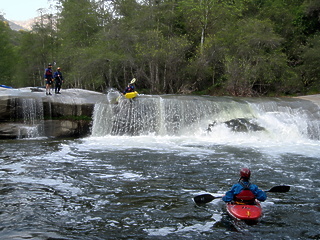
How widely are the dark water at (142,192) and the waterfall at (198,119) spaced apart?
279 cm

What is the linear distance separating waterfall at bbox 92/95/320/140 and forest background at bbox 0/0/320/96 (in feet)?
21.3

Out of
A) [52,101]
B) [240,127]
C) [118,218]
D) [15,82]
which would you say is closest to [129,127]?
[52,101]

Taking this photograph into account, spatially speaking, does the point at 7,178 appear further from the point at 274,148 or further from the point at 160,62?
the point at 160,62

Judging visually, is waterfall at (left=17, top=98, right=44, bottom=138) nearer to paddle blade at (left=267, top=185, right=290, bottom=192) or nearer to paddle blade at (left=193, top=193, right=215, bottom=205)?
paddle blade at (left=193, top=193, right=215, bottom=205)

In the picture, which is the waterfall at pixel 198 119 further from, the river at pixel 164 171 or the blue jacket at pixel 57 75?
the blue jacket at pixel 57 75

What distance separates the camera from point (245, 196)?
169 inches

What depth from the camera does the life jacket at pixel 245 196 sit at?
4281 mm

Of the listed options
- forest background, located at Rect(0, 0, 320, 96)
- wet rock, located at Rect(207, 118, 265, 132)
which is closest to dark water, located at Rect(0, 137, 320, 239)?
wet rock, located at Rect(207, 118, 265, 132)

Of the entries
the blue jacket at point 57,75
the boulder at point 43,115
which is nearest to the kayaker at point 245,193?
the boulder at point 43,115

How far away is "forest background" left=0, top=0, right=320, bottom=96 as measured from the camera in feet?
61.2

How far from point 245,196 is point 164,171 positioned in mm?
2559

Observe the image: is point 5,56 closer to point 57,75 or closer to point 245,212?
point 57,75

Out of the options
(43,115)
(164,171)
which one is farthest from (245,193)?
(43,115)

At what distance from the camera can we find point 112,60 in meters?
20.4
